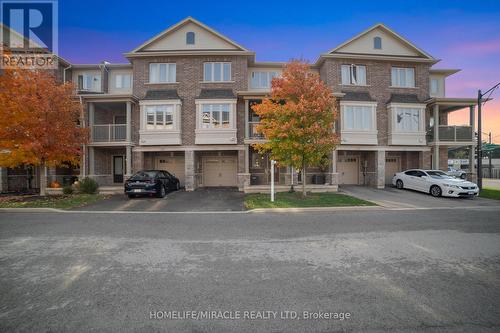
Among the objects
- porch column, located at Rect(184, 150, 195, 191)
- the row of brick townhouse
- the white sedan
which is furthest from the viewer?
the row of brick townhouse

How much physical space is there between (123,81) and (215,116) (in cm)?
924

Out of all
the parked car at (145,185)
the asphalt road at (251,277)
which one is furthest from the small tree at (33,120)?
the asphalt road at (251,277)

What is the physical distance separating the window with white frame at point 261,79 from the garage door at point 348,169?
8650mm

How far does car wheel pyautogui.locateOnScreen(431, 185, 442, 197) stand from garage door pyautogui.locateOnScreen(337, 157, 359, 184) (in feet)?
19.3

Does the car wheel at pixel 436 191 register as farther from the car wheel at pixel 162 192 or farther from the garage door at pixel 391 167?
the car wheel at pixel 162 192

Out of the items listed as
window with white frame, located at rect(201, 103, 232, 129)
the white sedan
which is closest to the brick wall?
window with white frame, located at rect(201, 103, 232, 129)

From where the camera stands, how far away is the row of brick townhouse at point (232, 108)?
17312 mm

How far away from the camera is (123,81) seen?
20250 mm

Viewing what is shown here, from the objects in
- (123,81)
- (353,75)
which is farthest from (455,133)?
(123,81)

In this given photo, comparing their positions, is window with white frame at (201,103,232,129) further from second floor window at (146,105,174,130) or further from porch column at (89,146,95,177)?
porch column at (89,146,95,177)

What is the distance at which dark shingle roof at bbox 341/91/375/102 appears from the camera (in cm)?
1794

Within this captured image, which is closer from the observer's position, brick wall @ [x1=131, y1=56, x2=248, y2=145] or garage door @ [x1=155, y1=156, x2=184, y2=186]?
brick wall @ [x1=131, y1=56, x2=248, y2=145]

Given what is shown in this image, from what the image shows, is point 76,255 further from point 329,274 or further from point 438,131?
point 438,131

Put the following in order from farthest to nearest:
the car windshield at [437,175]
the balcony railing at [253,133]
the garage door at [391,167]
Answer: the garage door at [391,167] < the balcony railing at [253,133] < the car windshield at [437,175]
